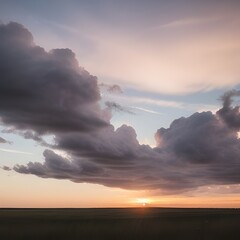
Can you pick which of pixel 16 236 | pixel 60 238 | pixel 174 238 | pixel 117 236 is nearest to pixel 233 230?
pixel 174 238

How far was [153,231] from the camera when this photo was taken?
4544 centimetres

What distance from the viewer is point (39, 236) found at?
43.5m

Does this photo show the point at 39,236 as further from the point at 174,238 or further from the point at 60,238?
the point at 174,238

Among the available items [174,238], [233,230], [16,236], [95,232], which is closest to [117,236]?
[95,232]

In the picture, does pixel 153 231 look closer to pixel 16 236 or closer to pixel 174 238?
pixel 174 238

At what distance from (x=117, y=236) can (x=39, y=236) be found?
8288 mm

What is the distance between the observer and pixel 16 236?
4238cm

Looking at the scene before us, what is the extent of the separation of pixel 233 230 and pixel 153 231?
30.9 ft

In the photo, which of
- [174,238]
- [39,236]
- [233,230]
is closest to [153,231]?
[174,238]

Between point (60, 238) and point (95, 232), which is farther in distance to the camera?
point (95, 232)

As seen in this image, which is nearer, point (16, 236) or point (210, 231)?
point (16, 236)

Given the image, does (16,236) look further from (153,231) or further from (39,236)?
(153,231)

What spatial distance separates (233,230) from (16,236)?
24.1 m

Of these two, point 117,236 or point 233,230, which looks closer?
point 117,236
